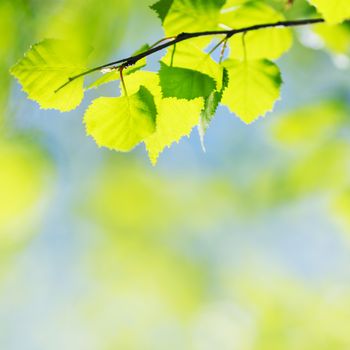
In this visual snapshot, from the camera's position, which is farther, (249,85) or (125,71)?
(249,85)

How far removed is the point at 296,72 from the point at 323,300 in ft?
10.9

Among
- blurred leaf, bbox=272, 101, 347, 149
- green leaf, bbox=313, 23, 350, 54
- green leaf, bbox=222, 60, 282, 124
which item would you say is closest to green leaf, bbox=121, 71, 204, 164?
green leaf, bbox=222, 60, 282, 124

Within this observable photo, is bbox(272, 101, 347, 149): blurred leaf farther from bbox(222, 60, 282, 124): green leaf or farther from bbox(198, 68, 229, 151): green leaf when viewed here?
bbox(198, 68, 229, 151): green leaf

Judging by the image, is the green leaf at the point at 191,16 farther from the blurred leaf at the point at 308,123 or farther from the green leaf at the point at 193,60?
the blurred leaf at the point at 308,123

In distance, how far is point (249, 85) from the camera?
849 mm

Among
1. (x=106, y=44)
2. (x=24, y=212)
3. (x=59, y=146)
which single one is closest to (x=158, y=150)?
(x=106, y=44)

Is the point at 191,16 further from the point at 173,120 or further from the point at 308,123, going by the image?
the point at 308,123

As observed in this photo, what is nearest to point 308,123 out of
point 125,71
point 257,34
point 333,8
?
point 257,34

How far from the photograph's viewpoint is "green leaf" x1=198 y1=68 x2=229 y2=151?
701 mm

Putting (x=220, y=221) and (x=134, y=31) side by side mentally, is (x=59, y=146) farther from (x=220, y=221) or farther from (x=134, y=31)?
(x=220, y=221)

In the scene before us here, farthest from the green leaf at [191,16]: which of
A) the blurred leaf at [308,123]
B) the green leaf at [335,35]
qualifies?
the blurred leaf at [308,123]

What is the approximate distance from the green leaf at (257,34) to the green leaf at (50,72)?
303 mm

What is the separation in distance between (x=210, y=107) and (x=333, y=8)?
9.4 inches

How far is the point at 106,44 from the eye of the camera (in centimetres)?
423
